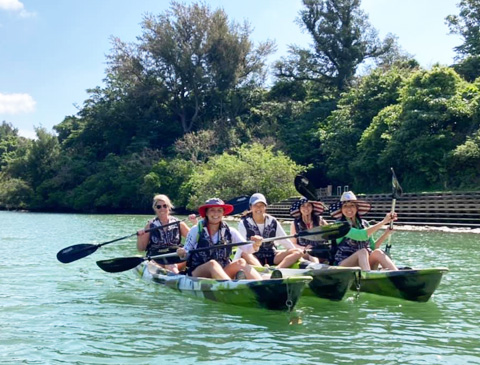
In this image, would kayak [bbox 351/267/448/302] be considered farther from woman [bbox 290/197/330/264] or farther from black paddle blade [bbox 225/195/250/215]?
black paddle blade [bbox 225/195/250/215]

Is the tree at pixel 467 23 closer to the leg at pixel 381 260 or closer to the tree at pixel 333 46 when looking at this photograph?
the tree at pixel 333 46

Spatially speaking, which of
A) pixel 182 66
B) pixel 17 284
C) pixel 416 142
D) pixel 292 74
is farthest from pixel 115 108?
pixel 17 284

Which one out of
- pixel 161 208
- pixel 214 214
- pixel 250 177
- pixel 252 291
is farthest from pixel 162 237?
pixel 250 177

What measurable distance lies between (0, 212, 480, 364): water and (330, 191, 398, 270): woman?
511 mm

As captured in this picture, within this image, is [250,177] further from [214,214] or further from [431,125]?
[214,214]

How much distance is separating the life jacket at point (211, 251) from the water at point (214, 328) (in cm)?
57

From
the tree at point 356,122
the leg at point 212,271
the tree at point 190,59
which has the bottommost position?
the leg at point 212,271

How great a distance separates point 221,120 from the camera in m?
45.6

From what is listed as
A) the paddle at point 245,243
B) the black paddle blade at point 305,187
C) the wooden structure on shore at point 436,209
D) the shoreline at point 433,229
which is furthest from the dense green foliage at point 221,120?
the paddle at point 245,243

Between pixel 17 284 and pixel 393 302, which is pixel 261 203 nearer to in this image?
pixel 393 302

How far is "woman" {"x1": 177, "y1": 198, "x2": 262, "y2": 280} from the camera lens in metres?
7.68

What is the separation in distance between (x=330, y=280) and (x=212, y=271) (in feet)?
5.12

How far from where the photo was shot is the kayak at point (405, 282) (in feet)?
24.7

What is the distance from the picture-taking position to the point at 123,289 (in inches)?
370
